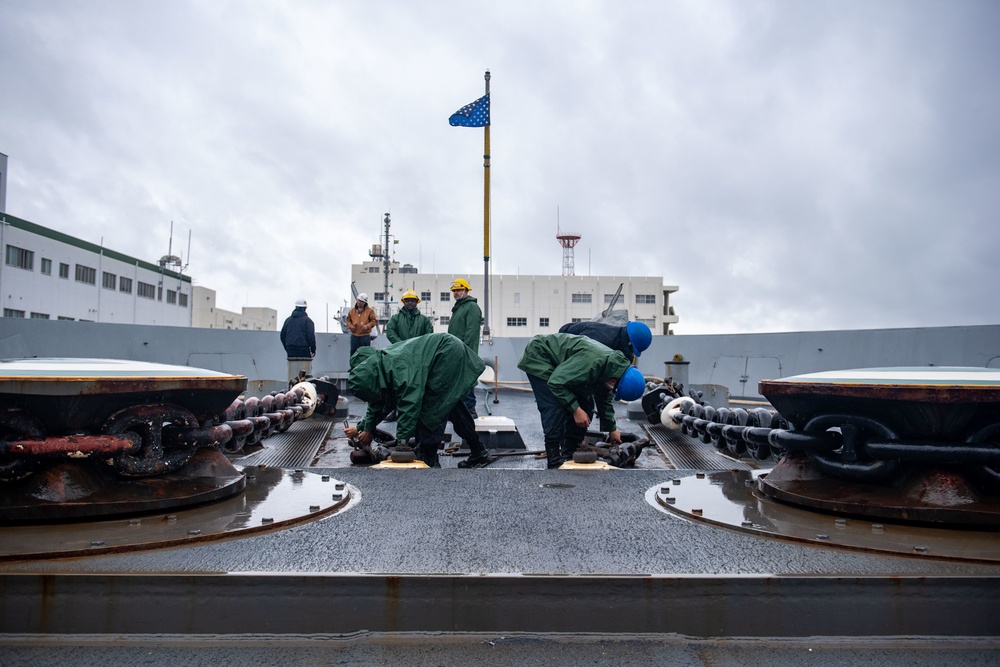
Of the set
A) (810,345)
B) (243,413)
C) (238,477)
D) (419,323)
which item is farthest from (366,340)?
(238,477)

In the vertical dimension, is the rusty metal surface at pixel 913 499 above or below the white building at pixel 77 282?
below

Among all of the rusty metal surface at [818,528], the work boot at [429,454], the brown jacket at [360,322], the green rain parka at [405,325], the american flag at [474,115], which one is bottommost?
the work boot at [429,454]

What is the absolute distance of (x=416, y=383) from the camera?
4551mm

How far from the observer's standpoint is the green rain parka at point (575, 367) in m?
5.04

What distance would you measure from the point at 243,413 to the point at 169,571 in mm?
3342

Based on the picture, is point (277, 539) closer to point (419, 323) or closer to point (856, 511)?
point (856, 511)

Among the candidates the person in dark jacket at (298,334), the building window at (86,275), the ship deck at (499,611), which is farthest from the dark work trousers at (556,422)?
the building window at (86,275)

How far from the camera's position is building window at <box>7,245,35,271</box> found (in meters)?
32.3

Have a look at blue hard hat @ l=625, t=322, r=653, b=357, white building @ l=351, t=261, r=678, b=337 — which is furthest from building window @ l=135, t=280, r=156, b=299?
blue hard hat @ l=625, t=322, r=653, b=357

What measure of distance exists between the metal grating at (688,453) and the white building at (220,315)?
43.7 meters

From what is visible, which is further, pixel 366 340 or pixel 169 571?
pixel 366 340

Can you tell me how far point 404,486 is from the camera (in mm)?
3463

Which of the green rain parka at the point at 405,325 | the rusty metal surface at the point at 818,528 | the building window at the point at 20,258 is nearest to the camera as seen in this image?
the rusty metal surface at the point at 818,528

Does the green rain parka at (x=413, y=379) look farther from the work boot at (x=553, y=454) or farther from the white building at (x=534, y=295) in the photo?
the white building at (x=534, y=295)
